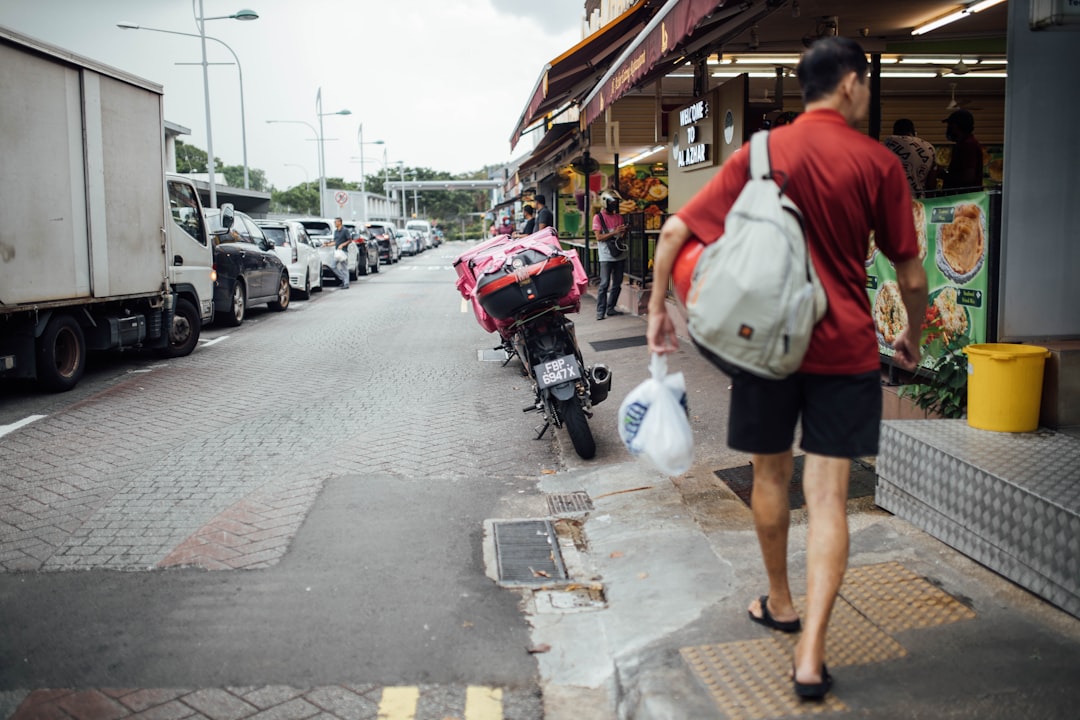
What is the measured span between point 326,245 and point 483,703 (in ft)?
74.8

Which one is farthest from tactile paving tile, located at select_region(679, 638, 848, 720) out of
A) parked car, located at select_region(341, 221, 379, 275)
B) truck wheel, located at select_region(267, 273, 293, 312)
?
parked car, located at select_region(341, 221, 379, 275)

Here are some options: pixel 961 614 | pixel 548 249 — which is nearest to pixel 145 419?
pixel 548 249

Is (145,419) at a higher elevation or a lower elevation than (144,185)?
lower

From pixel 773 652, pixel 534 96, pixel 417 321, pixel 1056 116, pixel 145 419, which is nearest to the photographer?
pixel 773 652

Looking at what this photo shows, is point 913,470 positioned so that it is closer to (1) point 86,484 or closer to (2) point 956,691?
(2) point 956,691

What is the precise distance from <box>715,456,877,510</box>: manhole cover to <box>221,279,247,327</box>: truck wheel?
456 inches

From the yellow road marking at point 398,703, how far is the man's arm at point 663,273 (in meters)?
1.51

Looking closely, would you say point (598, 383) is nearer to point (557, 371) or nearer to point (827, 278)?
point (557, 371)

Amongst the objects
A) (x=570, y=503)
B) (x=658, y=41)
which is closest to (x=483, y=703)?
(x=570, y=503)

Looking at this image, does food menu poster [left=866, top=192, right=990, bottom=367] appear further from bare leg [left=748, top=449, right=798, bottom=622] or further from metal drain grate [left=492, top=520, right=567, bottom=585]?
bare leg [left=748, top=449, right=798, bottom=622]

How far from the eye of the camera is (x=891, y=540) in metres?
4.48

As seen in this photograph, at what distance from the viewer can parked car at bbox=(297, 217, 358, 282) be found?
975 inches

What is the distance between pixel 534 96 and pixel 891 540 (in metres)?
9.20

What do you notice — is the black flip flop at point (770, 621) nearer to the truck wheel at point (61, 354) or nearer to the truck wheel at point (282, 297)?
the truck wheel at point (61, 354)
